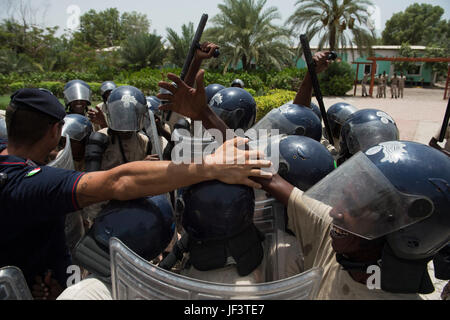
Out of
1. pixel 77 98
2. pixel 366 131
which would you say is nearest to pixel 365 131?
pixel 366 131

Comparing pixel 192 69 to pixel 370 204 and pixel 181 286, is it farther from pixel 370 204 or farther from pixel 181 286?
pixel 181 286

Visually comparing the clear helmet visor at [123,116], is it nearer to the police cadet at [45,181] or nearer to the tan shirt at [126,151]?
the tan shirt at [126,151]

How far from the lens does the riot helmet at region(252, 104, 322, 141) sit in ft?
9.96

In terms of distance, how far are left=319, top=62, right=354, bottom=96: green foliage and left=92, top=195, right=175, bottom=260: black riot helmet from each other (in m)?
23.2

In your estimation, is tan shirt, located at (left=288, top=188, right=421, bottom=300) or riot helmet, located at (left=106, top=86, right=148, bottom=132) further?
riot helmet, located at (left=106, top=86, right=148, bottom=132)

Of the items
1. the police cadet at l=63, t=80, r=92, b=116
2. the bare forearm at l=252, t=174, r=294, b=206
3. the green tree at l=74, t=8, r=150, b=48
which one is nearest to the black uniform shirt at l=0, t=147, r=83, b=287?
the bare forearm at l=252, t=174, r=294, b=206

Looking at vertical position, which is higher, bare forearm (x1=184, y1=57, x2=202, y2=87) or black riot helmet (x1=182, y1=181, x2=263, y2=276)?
bare forearm (x1=184, y1=57, x2=202, y2=87)

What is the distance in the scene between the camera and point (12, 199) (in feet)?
4.75

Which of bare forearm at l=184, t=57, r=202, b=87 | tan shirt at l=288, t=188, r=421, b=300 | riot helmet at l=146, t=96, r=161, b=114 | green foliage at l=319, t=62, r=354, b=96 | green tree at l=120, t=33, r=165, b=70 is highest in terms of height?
green tree at l=120, t=33, r=165, b=70

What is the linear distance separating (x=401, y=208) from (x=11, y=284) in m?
1.59

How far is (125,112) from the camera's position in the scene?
3.08m

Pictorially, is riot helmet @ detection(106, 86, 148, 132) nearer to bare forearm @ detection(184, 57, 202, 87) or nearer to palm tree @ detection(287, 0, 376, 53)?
bare forearm @ detection(184, 57, 202, 87)

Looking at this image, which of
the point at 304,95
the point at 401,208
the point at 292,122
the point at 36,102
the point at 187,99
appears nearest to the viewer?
the point at 401,208
